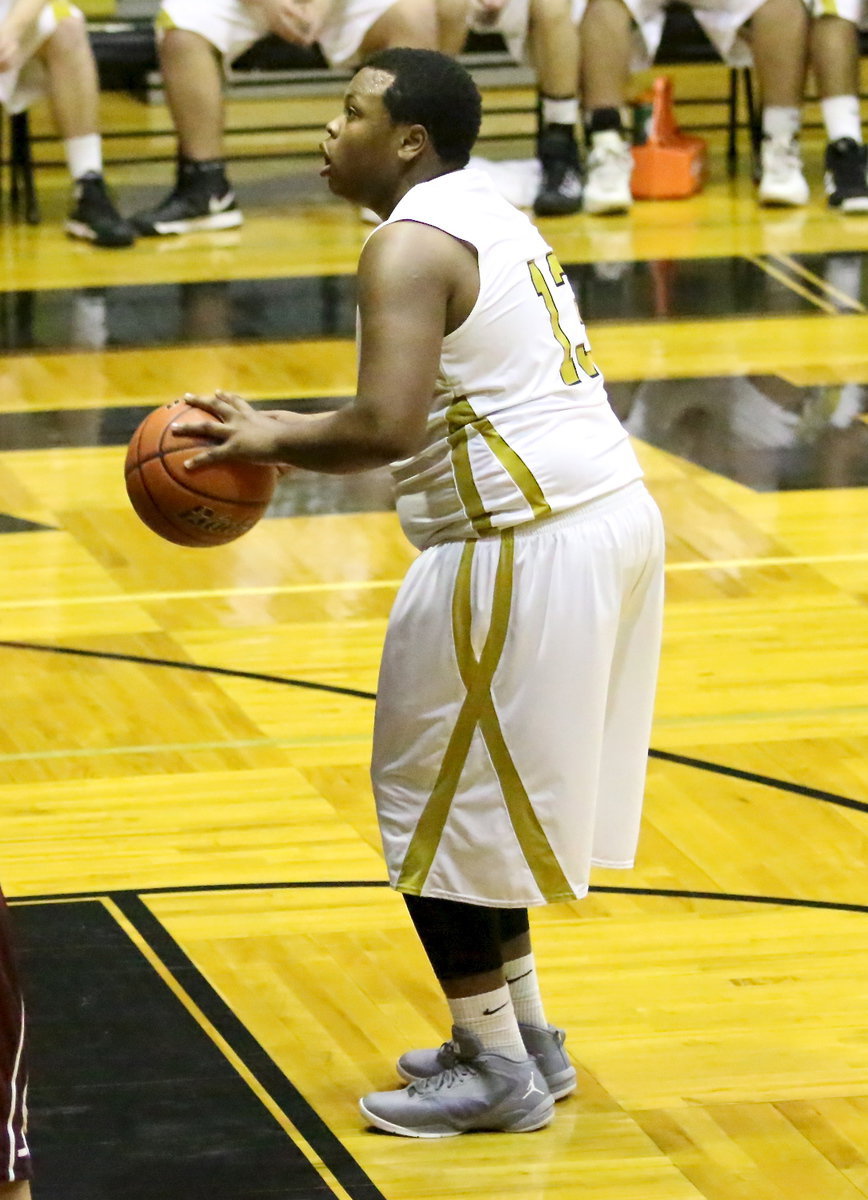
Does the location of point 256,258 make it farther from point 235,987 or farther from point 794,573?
point 235,987

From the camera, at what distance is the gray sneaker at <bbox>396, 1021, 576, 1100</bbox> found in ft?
10.4

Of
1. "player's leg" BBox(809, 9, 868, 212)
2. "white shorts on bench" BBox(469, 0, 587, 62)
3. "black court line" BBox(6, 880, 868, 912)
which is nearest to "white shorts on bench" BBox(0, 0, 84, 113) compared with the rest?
"white shorts on bench" BBox(469, 0, 587, 62)

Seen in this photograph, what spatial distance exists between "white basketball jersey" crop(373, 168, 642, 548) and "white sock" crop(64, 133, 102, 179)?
6.21m

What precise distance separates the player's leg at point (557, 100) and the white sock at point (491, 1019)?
21.7ft

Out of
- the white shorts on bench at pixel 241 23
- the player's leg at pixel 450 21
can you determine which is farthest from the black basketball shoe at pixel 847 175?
the white shorts on bench at pixel 241 23

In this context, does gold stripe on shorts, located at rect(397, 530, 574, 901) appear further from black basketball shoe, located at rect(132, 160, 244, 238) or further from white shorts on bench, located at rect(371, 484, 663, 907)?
black basketball shoe, located at rect(132, 160, 244, 238)

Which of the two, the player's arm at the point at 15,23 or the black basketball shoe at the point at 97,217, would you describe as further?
the black basketball shoe at the point at 97,217

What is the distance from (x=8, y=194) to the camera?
996cm

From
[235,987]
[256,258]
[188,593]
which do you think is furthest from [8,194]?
[235,987]

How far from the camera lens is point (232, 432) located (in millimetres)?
2977

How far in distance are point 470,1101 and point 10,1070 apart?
1134mm

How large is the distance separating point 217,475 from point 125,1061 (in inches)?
34.8

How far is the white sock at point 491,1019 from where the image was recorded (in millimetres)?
3064

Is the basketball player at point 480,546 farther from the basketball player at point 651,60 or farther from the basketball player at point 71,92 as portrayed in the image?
the basketball player at point 651,60
